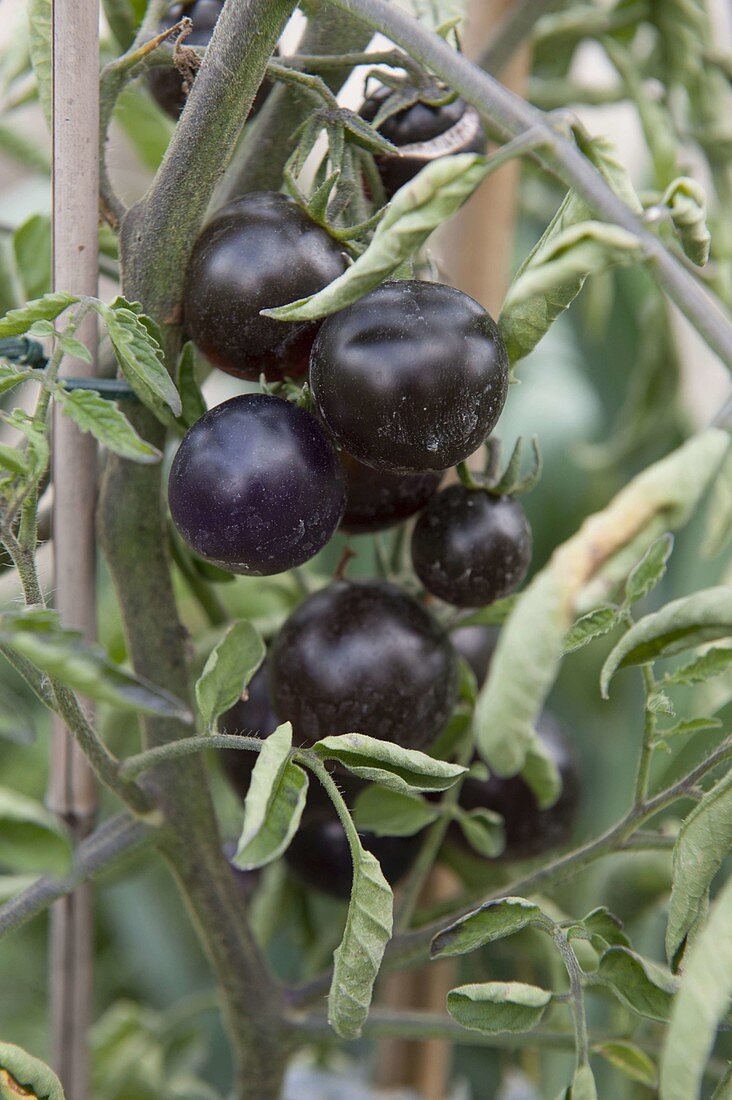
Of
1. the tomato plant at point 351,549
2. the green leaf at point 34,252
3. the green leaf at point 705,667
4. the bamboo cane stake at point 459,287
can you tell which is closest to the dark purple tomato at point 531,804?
the tomato plant at point 351,549

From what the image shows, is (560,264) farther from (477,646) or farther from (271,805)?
(477,646)

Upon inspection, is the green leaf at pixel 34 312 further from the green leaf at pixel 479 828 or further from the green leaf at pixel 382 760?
the green leaf at pixel 479 828

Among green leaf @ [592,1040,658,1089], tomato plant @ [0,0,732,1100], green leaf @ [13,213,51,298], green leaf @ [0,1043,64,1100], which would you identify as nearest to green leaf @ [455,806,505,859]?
tomato plant @ [0,0,732,1100]

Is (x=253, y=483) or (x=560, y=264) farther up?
(x=560, y=264)

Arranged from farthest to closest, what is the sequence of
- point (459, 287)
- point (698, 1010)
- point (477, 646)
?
point (459, 287) → point (477, 646) → point (698, 1010)

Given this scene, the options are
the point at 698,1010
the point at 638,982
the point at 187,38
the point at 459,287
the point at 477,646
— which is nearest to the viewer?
the point at 698,1010

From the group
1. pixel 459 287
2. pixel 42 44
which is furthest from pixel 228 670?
pixel 459 287

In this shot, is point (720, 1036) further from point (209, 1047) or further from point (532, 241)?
point (532, 241)
